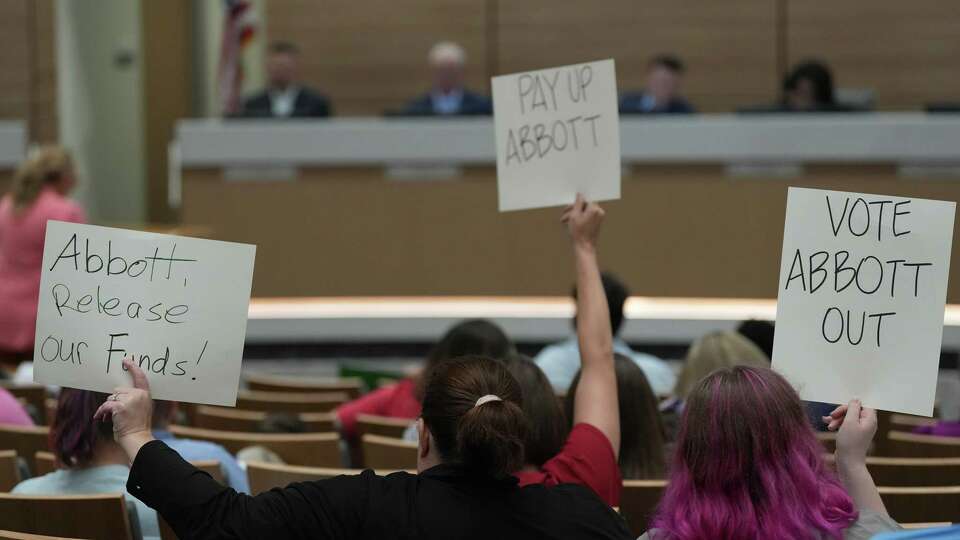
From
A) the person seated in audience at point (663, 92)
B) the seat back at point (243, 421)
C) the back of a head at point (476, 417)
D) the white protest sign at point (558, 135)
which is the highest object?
the person seated in audience at point (663, 92)

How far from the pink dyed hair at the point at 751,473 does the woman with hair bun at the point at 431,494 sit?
0.20 meters

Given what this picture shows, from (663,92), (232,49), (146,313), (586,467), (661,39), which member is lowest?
(586,467)

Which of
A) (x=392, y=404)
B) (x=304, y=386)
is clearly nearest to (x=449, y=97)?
(x=304, y=386)

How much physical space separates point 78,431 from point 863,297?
1.64 m

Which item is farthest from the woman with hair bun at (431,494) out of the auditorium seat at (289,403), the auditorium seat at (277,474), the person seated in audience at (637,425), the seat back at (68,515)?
the auditorium seat at (289,403)

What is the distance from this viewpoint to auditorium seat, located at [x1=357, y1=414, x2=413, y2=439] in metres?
3.79

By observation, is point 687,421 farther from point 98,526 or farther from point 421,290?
point 421,290

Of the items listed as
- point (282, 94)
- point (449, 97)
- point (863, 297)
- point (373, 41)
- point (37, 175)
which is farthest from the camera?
point (373, 41)

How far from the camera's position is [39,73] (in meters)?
9.54

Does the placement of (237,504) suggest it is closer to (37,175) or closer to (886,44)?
(37,175)

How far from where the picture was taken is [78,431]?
2.67 m

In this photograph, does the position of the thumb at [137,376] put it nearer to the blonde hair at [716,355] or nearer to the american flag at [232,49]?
the blonde hair at [716,355]

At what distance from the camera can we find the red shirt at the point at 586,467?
7.63 ft

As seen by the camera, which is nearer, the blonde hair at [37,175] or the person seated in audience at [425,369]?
the person seated in audience at [425,369]
